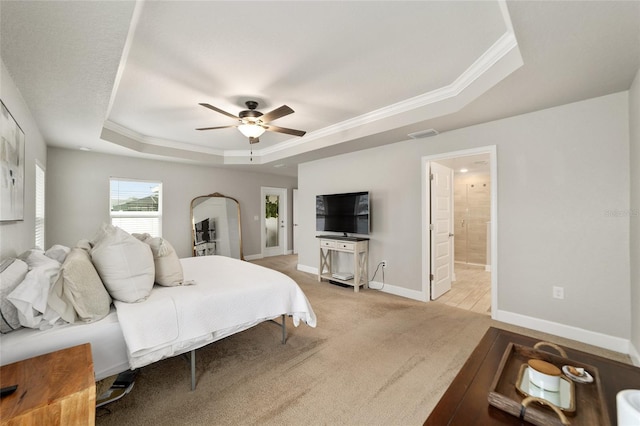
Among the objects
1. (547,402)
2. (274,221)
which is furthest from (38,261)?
(274,221)

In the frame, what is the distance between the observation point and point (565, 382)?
3.53ft

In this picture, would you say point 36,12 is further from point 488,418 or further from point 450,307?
point 450,307

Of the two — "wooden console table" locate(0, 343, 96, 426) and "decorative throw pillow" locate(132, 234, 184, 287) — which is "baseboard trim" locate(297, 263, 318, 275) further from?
"wooden console table" locate(0, 343, 96, 426)

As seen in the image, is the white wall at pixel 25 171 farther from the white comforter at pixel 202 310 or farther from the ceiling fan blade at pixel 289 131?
the ceiling fan blade at pixel 289 131

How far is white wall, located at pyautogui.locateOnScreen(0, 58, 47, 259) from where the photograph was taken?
A: 1865mm

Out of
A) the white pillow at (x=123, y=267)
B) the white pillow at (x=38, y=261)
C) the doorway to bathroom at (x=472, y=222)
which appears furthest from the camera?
the doorway to bathroom at (x=472, y=222)

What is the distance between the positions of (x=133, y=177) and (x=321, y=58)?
461 cm

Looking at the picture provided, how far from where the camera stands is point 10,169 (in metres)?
1.87

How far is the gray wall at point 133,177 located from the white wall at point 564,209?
15.3ft

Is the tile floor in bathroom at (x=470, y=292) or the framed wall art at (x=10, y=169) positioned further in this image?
the tile floor in bathroom at (x=470, y=292)

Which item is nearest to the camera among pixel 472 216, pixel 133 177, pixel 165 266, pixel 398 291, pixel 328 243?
pixel 165 266

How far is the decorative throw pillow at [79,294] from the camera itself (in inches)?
60.8

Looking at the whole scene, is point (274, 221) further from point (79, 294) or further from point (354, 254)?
point (79, 294)

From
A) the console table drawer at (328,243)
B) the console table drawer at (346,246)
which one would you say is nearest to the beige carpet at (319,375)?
the console table drawer at (346,246)
